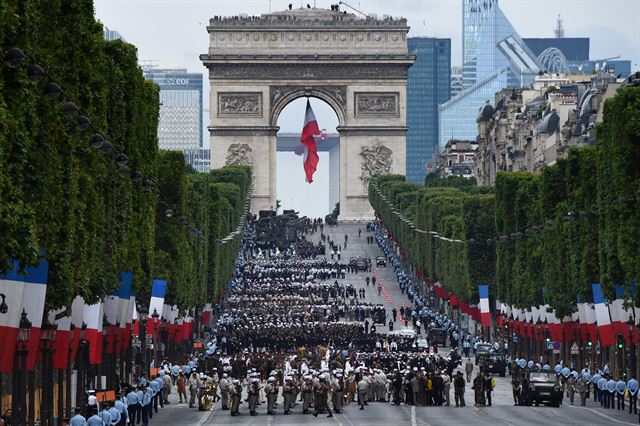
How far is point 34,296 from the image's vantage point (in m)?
40.2

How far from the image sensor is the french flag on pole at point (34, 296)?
3991 cm

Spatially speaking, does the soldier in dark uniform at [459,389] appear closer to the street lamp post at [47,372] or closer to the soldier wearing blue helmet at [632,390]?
the soldier wearing blue helmet at [632,390]

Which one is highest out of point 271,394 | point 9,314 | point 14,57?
point 14,57

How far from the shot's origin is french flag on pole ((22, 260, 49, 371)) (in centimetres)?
3991

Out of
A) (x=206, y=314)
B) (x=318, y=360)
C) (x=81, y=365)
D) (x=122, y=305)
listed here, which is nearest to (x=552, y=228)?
(x=318, y=360)

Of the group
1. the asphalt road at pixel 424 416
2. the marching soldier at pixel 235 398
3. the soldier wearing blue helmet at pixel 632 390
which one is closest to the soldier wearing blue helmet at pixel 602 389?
the asphalt road at pixel 424 416

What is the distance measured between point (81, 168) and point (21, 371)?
10623 millimetres

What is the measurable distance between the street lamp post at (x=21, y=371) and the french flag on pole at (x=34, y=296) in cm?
10

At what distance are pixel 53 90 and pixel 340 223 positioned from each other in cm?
15610

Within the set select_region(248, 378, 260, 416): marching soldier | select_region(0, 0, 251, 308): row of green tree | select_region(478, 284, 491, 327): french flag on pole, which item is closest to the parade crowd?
select_region(248, 378, 260, 416): marching soldier

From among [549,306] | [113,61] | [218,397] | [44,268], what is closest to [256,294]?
[549,306]

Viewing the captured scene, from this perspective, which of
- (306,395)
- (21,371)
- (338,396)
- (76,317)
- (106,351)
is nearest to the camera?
(21,371)

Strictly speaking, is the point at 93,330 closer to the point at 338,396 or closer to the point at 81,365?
the point at 81,365

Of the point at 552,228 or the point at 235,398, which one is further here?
the point at 552,228
